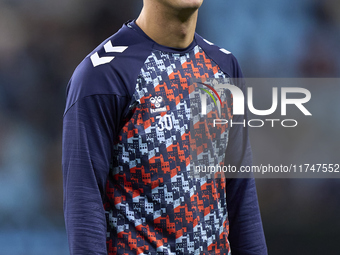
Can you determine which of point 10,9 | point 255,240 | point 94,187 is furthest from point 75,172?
point 10,9

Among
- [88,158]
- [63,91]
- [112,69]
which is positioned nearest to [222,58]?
[112,69]

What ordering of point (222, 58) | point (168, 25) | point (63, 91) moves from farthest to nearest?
1. point (63, 91)
2. point (222, 58)
3. point (168, 25)

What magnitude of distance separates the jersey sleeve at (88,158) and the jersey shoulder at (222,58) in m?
0.31

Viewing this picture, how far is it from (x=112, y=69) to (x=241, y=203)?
1.71 feet

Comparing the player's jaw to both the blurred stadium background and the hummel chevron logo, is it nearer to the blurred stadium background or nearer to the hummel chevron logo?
the hummel chevron logo

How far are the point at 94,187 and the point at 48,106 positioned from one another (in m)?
2.23

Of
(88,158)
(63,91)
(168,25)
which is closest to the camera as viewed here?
(88,158)

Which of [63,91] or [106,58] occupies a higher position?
[106,58]

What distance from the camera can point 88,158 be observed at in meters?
1.14

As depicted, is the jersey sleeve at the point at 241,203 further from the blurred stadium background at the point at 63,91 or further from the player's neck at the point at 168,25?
the blurred stadium background at the point at 63,91

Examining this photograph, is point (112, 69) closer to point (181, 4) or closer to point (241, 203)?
point (181, 4)

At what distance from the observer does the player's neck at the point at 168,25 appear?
4.08 feet

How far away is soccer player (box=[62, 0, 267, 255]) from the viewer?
115 centimetres

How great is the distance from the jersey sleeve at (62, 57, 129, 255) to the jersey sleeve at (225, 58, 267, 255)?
1.28 ft
